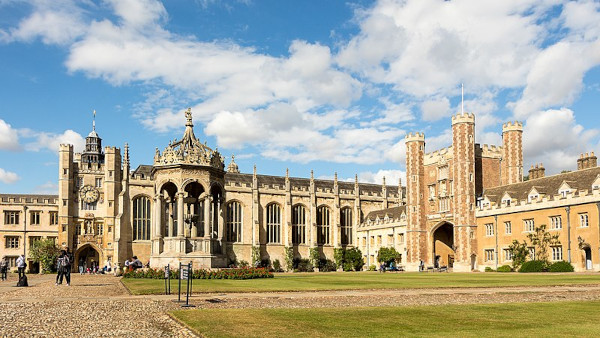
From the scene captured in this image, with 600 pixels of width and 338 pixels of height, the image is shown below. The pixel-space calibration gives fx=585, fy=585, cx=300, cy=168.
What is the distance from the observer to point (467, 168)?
2359 inches

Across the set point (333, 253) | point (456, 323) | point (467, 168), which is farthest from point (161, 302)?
point (333, 253)

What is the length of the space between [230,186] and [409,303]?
56814 mm

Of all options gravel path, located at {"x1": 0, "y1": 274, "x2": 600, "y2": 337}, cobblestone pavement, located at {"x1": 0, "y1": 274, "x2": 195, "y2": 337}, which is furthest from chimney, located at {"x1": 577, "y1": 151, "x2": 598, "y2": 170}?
cobblestone pavement, located at {"x1": 0, "y1": 274, "x2": 195, "y2": 337}

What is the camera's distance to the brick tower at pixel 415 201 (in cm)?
6600

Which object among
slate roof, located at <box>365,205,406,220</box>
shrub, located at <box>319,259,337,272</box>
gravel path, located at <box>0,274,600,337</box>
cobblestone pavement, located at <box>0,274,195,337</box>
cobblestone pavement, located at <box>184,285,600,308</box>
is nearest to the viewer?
cobblestone pavement, located at <box>0,274,195,337</box>

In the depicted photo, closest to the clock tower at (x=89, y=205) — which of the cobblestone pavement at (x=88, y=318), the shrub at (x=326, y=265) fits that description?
the shrub at (x=326, y=265)

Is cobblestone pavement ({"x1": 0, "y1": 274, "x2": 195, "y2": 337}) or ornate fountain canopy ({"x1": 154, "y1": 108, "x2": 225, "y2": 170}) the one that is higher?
ornate fountain canopy ({"x1": 154, "y1": 108, "x2": 225, "y2": 170})

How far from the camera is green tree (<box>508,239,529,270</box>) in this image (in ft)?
167

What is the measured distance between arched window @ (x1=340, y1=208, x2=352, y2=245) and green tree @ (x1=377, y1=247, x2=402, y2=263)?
36.3 feet

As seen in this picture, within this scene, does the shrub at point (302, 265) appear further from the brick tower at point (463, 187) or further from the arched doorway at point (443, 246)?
the brick tower at point (463, 187)

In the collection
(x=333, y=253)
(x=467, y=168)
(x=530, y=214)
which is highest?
(x=467, y=168)

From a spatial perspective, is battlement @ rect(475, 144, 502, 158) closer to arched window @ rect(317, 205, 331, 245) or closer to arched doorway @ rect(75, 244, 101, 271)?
arched window @ rect(317, 205, 331, 245)

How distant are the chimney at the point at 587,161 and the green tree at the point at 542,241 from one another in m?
9.04

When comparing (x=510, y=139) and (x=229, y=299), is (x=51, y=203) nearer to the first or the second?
(x=510, y=139)
